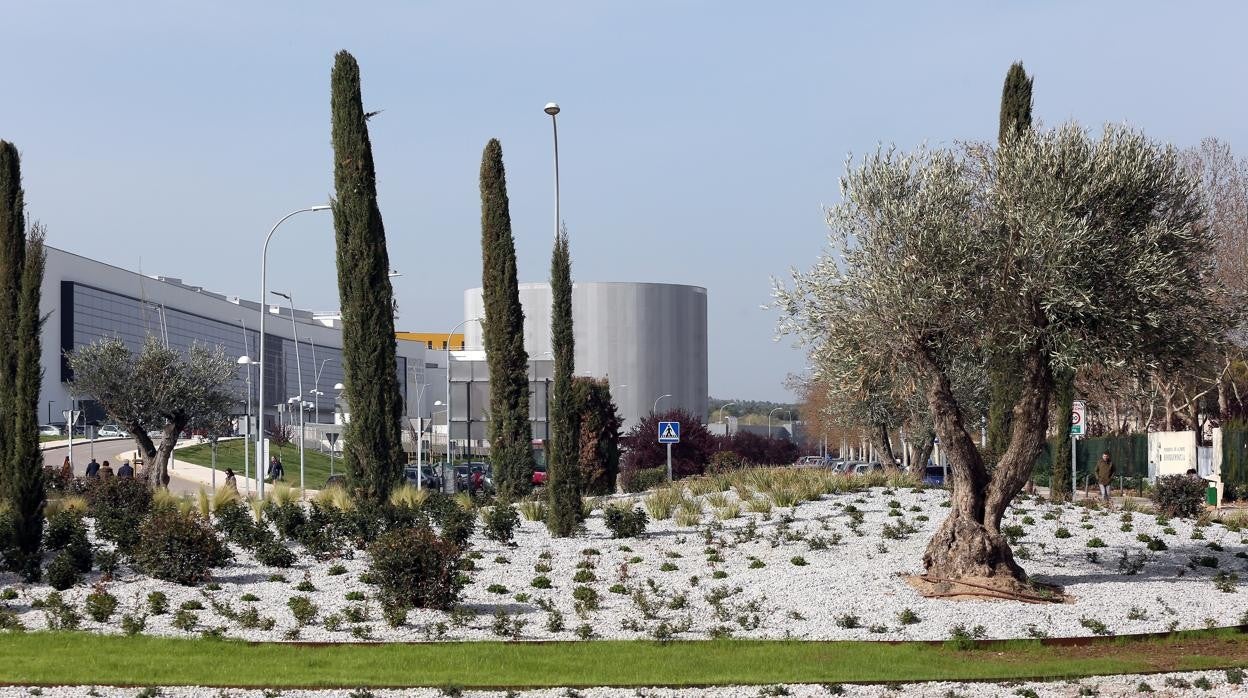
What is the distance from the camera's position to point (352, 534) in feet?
61.8

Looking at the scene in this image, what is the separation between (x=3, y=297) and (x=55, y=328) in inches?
2951

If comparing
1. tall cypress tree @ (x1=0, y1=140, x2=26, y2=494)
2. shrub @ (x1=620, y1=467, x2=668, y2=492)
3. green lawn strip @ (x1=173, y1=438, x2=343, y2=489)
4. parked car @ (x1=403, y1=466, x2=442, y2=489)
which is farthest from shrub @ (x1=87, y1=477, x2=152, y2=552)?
green lawn strip @ (x1=173, y1=438, x2=343, y2=489)

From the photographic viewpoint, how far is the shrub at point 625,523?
19.9 metres

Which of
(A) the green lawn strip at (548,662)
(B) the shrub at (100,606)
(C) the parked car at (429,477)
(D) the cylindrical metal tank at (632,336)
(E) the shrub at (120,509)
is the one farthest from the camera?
(D) the cylindrical metal tank at (632,336)

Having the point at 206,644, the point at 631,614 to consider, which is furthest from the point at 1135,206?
the point at 206,644

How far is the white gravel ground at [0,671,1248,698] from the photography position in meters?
10.1

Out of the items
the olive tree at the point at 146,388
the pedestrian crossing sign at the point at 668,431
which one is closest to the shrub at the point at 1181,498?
the pedestrian crossing sign at the point at 668,431

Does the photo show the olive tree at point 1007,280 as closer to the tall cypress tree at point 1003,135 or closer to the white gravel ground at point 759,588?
the white gravel ground at point 759,588

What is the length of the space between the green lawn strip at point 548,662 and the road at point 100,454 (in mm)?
40822

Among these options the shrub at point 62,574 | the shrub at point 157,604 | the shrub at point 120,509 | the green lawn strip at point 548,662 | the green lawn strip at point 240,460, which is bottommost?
the green lawn strip at point 240,460

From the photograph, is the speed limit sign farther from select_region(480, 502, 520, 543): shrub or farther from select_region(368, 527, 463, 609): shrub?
select_region(368, 527, 463, 609): shrub

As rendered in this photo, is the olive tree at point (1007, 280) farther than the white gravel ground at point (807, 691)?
Yes

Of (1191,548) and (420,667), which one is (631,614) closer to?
(420,667)

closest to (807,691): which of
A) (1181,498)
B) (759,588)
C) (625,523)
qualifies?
(759,588)
